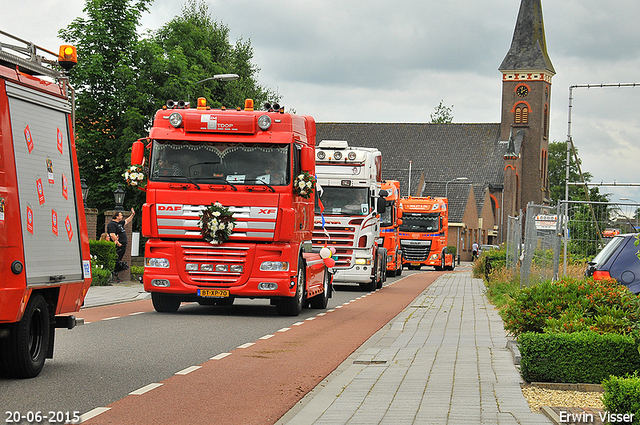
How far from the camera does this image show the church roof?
85.4 m

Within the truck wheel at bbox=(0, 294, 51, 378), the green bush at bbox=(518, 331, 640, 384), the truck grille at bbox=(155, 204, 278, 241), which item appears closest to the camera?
the green bush at bbox=(518, 331, 640, 384)

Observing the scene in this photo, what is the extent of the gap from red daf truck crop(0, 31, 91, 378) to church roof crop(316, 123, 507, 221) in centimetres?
7200

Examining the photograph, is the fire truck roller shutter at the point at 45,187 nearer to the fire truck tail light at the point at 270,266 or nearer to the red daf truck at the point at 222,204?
the red daf truck at the point at 222,204

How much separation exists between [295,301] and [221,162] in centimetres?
302

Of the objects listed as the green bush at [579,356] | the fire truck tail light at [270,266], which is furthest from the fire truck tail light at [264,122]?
the green bush at [579,356]

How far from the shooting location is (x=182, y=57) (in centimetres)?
4244

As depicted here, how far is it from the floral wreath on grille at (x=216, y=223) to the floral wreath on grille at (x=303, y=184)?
1.32 metres

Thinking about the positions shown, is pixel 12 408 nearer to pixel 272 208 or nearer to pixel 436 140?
pixel 272 208

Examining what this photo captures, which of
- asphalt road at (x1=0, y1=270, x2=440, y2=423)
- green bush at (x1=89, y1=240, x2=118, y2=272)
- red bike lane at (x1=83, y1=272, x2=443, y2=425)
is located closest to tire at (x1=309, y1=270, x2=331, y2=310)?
asphalt road at (x1=0, y1=270, x2=440, y2=423)

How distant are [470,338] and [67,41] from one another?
34.4 m

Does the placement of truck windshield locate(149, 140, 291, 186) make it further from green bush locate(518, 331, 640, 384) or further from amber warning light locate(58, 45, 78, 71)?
green bush locate(518, 331, 640, 384)

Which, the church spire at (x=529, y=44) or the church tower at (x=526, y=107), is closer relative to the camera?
the church spire at (x=529, y=44)

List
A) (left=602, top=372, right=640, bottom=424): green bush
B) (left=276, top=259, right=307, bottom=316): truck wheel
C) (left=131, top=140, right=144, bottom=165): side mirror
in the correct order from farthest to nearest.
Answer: (left=276, top=259, right=307, bottom=316): truck wheel → (left=131, top=140, right=144, bottom=165): side mirror → (left=602, top=372, right=640, bottom=424): green bush

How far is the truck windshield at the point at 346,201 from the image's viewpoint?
24359 mm
